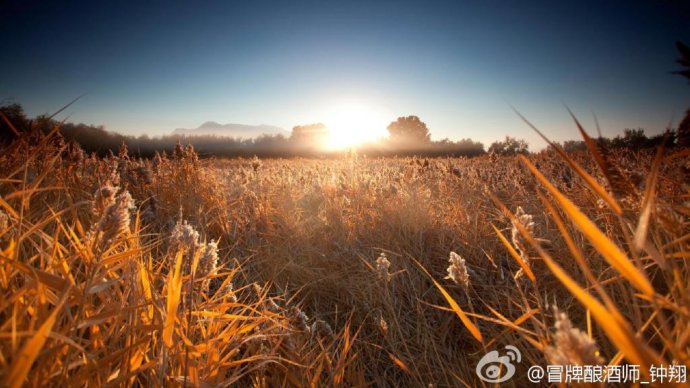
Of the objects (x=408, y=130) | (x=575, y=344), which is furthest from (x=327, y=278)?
(x=408, y=130)

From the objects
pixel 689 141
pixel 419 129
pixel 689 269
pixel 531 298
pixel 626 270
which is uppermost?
pixel 419 129

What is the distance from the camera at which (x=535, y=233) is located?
2576 millimetres

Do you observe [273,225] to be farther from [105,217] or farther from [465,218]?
[105,217]

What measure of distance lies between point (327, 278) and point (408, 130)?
59.7m

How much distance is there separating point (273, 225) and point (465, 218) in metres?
1.75

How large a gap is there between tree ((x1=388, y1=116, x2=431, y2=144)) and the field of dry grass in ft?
182

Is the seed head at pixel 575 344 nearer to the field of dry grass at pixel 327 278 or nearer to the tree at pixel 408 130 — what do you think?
the field of dry grass at pixel 327 278

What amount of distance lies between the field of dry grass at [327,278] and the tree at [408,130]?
55489mm

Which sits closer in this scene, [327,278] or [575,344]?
[575,344]

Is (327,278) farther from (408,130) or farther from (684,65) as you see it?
(408,130)

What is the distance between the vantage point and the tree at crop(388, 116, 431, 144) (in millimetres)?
58513

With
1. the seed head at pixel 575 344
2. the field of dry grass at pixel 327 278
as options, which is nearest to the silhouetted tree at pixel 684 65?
the field of dry grass at pixel 327 278

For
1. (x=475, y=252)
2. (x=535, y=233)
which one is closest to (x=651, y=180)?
(x=475, y=252)

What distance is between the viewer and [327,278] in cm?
229
